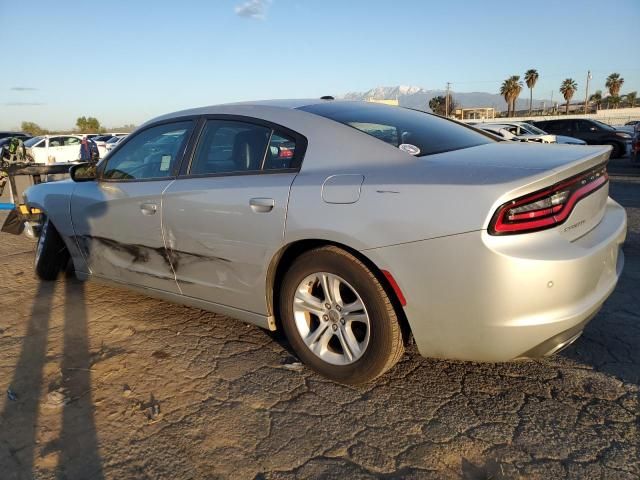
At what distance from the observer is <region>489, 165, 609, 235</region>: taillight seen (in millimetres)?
2029

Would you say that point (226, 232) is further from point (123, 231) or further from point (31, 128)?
point (31, 128)

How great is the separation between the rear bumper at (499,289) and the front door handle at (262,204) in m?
0.66

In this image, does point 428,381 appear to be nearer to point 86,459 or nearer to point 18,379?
point 86,459

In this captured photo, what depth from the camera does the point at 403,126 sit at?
2934mm

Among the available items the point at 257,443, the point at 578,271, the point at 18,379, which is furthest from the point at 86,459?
the point at 578,271

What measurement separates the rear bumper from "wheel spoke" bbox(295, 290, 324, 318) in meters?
0.51

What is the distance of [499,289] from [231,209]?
1.56 m

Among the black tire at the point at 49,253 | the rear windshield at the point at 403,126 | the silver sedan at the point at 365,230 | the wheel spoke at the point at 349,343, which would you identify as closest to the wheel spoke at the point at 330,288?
the silver sedan at the point at 365,230

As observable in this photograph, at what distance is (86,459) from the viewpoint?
7.09 feet

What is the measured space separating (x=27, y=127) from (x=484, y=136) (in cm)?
7848

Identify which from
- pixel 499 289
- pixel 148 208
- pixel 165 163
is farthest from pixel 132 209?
pixel 499 289

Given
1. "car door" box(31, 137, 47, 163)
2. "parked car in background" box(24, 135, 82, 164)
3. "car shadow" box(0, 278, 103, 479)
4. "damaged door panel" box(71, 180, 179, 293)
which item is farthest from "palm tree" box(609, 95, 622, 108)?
"car shadow" box(0, 278, 103, 479)

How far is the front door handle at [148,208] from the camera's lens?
3242mm

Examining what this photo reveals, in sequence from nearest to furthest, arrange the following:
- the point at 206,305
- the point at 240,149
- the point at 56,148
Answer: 1. the point at 240,149
2. the point at 206,305
3. the point at 56,148
